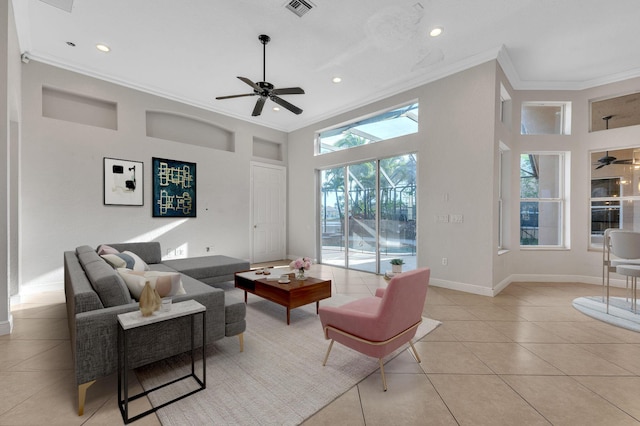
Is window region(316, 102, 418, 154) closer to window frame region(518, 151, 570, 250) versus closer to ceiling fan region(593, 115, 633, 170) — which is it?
window frame region(518, 151, 570, 250)

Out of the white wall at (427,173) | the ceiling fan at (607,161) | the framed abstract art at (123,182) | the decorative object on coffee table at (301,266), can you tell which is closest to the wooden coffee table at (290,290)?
the decorative object on coffee table at (301,266)

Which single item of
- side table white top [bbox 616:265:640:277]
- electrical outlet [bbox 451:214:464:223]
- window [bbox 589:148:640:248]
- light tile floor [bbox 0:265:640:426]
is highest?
window [bbox 589:148:640:248]

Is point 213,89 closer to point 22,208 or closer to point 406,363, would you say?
point 22,208

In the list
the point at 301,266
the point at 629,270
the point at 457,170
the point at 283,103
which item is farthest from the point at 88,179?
the point at 629,270

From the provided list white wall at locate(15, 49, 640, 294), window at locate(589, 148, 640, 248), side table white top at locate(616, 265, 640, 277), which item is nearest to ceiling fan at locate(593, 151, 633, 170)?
window at locate(589, 148, 640, 248)

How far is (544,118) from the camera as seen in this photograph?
5043mm

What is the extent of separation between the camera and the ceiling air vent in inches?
114

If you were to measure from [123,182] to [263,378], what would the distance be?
14.4ft

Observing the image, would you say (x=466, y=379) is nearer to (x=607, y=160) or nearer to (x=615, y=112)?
(x=607, y=160)

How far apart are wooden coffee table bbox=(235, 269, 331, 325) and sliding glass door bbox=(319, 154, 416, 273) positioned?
2.37 metres

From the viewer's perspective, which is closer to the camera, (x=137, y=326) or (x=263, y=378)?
(x=137, y=326)

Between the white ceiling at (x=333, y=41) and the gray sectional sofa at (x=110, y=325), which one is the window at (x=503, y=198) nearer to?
the white ceiling at (x=333, y=41)

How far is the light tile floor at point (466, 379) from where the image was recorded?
1.64 meters

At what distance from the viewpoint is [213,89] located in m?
5.01
